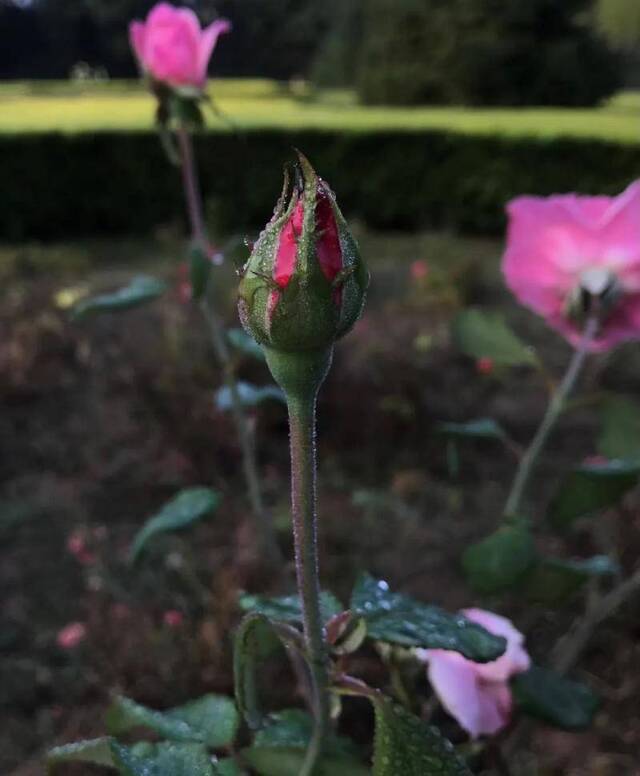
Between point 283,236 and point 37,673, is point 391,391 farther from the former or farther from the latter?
point 283,236

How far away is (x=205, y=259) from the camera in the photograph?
32.7 inches

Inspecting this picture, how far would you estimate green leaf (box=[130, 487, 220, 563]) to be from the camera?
28.9 inches

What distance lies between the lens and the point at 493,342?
2.58ft

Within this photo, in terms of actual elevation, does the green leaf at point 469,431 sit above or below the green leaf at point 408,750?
below

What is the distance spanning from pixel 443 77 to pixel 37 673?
7827 mm

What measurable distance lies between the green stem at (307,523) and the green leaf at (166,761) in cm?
6

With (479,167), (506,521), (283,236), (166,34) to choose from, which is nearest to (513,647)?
(506,521)

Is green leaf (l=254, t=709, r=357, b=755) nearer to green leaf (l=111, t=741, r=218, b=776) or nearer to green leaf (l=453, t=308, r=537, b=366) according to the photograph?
green leaf (l=111, t=741, r=218, b=776)

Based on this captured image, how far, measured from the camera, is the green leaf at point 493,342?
30.8 inches

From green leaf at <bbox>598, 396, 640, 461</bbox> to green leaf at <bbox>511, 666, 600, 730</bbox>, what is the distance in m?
0.20

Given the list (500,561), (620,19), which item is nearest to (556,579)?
(500,561)

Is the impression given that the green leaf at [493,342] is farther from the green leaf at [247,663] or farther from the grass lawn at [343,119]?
the grass lawn at [343,119]

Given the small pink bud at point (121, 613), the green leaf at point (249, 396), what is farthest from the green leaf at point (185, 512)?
the small pink bud at point (121, 613)

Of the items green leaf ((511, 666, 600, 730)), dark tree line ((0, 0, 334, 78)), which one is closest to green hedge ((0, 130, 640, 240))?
green leaf ((511, 666, 600, 730))
